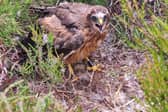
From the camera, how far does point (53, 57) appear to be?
4.62 meters

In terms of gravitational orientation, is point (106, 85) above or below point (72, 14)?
below

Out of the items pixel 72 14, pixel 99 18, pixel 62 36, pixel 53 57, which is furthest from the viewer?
pixel 72 14

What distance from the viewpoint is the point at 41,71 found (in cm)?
467

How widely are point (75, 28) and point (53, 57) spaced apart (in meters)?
0.52

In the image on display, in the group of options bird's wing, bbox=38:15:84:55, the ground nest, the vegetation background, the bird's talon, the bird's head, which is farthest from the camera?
the bird's talon

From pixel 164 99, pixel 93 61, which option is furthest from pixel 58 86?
pixel 164 99

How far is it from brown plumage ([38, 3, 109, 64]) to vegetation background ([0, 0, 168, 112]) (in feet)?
0.50

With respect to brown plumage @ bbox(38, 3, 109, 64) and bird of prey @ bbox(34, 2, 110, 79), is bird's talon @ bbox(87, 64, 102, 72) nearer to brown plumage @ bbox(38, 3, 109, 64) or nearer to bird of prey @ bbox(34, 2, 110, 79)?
bird of prey @ bbox(34, 2, 110, 79)

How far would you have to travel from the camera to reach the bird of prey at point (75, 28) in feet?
16.1

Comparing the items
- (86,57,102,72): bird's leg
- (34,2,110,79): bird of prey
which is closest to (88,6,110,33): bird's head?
(34,2,110,79): bird of prey

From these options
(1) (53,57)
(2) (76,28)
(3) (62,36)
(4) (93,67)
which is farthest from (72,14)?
(1) (53,57)

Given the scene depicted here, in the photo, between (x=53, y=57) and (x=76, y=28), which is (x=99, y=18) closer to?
(x=76, y=28)

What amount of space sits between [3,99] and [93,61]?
2405mm

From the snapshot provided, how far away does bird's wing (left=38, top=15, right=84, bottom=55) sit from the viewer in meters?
4.89
